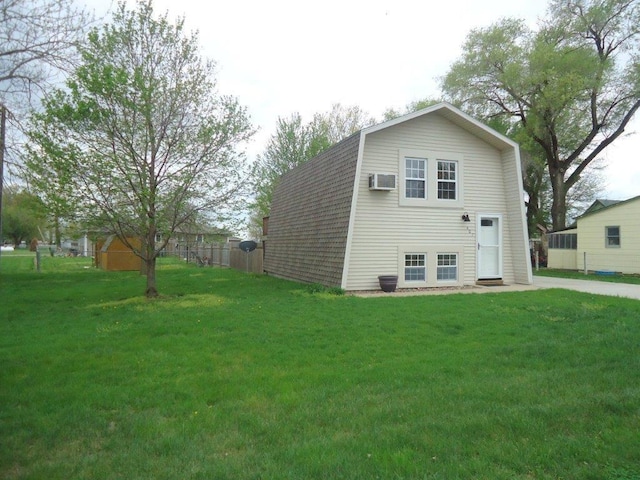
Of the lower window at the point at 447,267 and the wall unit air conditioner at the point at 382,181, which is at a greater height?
the wall unit air conditioner at the point at 382,181

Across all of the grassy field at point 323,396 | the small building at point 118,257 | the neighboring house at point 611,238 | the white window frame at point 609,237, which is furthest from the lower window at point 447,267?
the small building at point 118,257

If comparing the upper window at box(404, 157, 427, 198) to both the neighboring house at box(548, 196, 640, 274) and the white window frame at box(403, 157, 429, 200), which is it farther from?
the neighboring house at box(548, 196, 640, 274)

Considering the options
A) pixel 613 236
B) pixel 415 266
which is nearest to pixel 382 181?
pixel 415 266

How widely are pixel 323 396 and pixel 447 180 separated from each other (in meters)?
10.5

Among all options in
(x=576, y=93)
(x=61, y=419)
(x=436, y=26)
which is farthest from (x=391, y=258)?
(x=576, y=93)

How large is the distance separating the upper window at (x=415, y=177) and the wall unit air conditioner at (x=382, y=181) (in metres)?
0.85

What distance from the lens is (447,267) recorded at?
44.2ft

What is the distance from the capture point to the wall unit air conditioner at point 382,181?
479 inches

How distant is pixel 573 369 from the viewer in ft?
16.0

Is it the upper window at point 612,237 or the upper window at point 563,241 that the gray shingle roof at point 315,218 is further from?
the upper window at point 563,241

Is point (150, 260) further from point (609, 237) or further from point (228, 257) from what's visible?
point (609, 237)

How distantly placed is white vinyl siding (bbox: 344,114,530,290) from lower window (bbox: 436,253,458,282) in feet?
0.47

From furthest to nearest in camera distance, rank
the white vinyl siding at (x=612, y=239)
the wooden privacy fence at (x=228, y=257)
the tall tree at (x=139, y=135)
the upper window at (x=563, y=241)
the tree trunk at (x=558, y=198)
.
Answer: the tree trunk at (x=558, y=198) → the upper window at (x=563, y=241) → the wooden privacy fence at (x=228, y=257) → the white vinyl siding at (x=612, y=239) → the tall tree at (x=139, y=135)

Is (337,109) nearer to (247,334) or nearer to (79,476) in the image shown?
(247,334)
